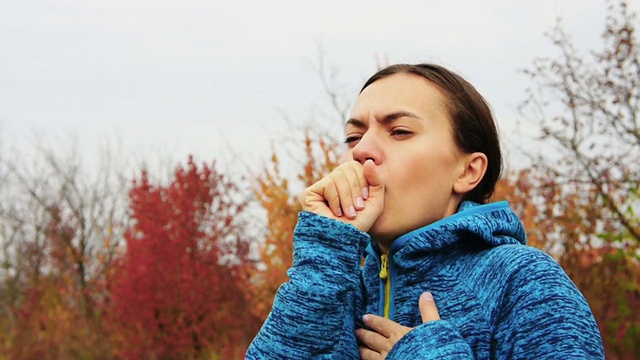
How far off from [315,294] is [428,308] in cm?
26

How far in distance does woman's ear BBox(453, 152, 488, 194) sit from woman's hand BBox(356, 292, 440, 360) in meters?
0.33

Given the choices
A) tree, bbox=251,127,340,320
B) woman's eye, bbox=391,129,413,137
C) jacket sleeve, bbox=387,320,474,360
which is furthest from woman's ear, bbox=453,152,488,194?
tree, bbox=251,127,340,320

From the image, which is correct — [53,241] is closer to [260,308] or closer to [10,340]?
[10,340]

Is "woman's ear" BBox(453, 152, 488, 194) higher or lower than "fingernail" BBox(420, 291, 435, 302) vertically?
higher

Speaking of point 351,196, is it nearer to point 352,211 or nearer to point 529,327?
point 352,211

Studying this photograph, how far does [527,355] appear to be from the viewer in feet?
5.11

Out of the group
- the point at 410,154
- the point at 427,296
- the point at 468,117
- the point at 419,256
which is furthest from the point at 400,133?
the point at 427,296

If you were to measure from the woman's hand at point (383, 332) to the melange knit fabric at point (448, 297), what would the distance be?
3 cm

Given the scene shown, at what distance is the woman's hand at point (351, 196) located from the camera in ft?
5.71

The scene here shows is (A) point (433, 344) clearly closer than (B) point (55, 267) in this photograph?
Yes

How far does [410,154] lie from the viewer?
1794mm

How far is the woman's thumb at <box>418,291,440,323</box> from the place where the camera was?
1.64m

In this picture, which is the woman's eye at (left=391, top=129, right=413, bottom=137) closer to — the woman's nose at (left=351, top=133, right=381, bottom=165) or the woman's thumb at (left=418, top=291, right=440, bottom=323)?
the woman's nose at (left=351, top=133, right=381, bottom=165)

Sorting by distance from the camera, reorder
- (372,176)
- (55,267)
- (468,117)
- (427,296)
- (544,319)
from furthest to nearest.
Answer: (55,267), (468,117), (372,176), (427,296), (544,319)
